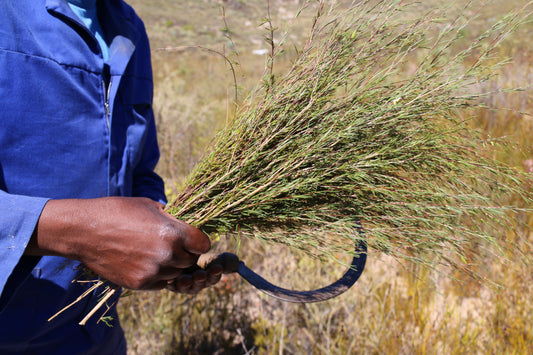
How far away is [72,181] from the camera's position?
1167 mm

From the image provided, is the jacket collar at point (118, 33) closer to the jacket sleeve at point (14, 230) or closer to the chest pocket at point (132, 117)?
the chest pocket at point (132, 117)

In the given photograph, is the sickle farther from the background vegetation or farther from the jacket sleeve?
the jacket sleeve

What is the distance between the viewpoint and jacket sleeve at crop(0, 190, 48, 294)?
86cm

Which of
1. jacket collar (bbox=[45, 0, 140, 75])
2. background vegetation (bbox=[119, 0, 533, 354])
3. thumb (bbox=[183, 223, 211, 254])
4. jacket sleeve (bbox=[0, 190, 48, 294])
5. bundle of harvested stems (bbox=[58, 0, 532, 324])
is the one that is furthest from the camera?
background vegetation (bbox=[119, 0, 533, 354])

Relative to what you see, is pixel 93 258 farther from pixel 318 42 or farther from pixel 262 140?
pixel 318 42

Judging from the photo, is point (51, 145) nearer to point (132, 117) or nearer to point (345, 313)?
point (132, 117)

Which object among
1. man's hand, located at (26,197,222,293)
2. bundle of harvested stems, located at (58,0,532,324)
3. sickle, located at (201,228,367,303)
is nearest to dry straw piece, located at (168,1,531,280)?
bundle of harvested stems, located at (58,0,532,324)

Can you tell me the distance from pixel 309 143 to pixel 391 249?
41cm

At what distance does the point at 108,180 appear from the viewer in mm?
1251

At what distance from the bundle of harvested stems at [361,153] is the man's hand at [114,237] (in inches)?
9.6

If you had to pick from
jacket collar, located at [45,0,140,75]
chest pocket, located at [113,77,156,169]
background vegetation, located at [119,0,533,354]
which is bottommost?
background vegetation, located at [119,0,533,354]

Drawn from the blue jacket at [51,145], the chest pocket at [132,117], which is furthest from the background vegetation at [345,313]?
the blue jacket at [51,145]

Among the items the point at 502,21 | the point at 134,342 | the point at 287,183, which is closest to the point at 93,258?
the point at 287,183

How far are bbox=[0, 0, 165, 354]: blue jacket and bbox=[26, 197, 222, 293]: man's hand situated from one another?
0.17 ft
